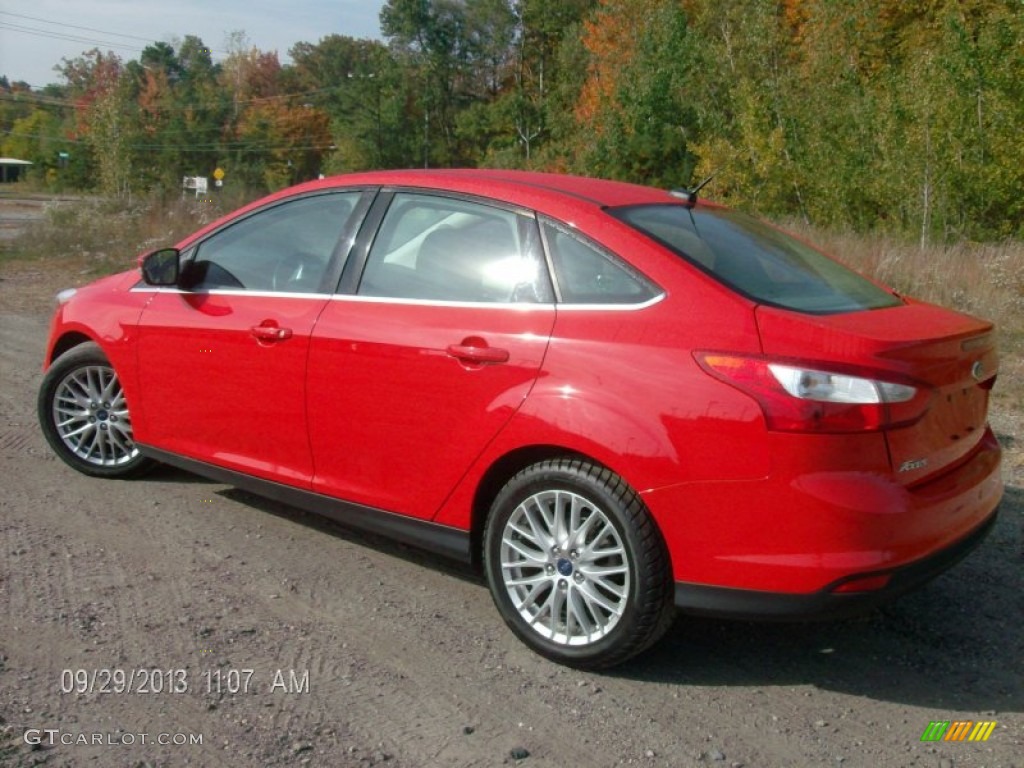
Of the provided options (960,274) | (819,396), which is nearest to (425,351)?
(819,396)

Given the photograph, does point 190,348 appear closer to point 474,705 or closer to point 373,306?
point 373,306

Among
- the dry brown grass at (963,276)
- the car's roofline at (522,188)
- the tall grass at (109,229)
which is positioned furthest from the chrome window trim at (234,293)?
the tall grass at (109,229)

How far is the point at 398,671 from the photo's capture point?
3.62m

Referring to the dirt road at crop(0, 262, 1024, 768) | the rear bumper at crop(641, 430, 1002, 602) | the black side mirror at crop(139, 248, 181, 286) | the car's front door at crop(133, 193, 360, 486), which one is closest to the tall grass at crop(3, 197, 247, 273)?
the black side mirror at crop(139, 248, 181, 286)

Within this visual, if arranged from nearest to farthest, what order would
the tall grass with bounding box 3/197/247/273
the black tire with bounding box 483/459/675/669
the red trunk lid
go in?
the red trunk lid
the black tire with bounding box 483/459/675/669
the tall grass with bounding box 3/197/247/273

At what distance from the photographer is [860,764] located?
3088 mm

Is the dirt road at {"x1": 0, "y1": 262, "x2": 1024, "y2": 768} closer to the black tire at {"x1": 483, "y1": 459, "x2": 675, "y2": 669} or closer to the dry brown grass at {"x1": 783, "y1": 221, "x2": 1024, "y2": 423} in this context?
the black tire at {"x1": 483, "y1": 459, "x2": 675, "y2": 669}

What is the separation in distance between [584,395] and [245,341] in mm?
1813

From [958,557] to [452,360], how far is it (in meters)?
1.88

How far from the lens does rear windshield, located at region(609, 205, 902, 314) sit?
3664 millimetres

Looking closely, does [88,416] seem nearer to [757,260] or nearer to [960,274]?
[757,260]

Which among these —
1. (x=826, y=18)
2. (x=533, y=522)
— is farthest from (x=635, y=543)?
(x=826, y=18)

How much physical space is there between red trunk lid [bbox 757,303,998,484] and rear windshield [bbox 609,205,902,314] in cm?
15

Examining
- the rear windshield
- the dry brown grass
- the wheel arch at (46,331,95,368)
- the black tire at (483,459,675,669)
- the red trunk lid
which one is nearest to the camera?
the red trunk lid
